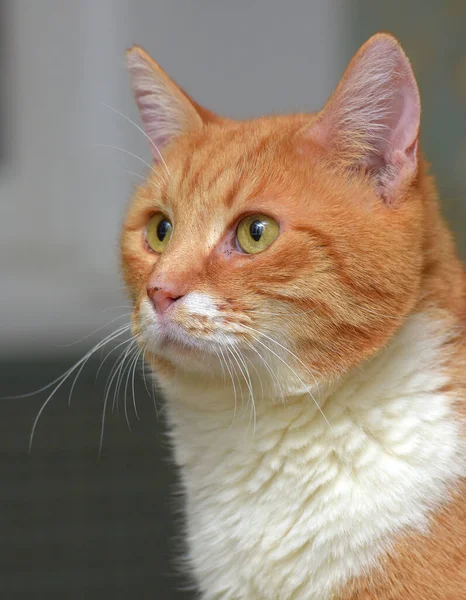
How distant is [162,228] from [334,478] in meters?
0.49

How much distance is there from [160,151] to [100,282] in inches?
75.4

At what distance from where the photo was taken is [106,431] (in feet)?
8.43

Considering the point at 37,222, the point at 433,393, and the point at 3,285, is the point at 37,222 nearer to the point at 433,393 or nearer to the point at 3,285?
the point at 3,285

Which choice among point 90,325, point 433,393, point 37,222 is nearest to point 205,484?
point 433,393

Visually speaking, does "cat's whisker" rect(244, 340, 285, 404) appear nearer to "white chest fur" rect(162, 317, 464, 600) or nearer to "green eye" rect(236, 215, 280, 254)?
"white chest fur" rect(162, 317, 464, 600)

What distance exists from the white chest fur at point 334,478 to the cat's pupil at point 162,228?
1.05 feet

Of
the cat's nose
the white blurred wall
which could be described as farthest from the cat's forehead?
the white blurred wall

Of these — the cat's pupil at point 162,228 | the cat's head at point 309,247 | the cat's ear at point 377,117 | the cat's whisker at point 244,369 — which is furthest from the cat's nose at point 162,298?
the cat's ear at point 377,117

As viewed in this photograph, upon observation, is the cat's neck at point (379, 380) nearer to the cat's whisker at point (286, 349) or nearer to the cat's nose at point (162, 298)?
the cat's whisker at point (286, 349)

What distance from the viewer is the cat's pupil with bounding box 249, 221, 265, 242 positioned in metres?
1.21

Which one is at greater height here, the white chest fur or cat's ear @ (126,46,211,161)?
cat's ear @ (126,46,211,161)

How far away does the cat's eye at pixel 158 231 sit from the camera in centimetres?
136

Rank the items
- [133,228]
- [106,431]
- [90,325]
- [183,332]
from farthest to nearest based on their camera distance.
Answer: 1. [90,325]
2. [106,431]
3. [133,228]
4. [183,332]

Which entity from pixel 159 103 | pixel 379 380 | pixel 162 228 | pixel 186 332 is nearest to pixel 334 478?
pixel 379 380
